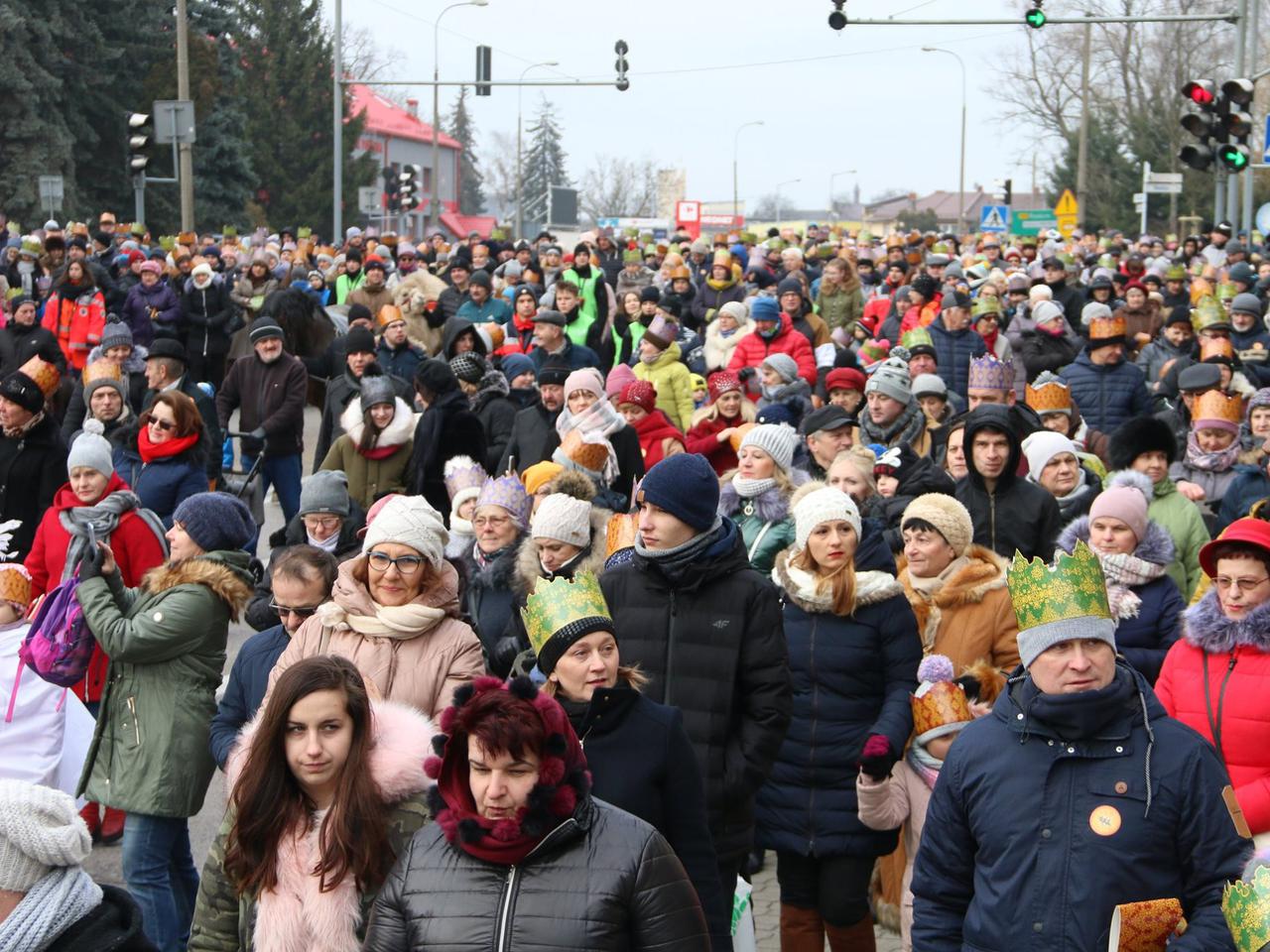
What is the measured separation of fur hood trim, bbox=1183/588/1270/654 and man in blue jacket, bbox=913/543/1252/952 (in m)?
1.31

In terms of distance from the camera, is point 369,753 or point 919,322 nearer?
point 369,753


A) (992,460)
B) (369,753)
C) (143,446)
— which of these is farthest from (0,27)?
(369,753)

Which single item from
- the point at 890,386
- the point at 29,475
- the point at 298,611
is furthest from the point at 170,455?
the point at 890,386

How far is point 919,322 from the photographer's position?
Answer: 17.2 meters

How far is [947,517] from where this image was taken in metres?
6.68

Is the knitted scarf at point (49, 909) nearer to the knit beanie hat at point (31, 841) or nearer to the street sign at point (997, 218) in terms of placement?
the knit beanie hat at point (31, 841)

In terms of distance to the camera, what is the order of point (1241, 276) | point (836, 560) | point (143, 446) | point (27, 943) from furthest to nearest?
point (1241, 276)
point (143, 446)
point (836, 560)
point (27, 943)

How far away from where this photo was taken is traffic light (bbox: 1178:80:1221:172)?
18.8 meters

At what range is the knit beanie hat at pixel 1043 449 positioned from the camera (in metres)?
8.95

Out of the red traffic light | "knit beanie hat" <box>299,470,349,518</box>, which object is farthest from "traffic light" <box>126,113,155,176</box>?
"knit beanie hat" <box>299,470,349,518</box>

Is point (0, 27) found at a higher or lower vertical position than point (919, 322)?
higher

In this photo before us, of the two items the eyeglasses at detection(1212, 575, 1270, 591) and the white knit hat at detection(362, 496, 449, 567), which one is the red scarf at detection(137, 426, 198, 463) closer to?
the white knit hat at detection(362, 496, 449, 567)

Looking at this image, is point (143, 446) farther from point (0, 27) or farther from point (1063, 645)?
point (0, 27)

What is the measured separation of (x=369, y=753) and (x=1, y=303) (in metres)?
17.6
